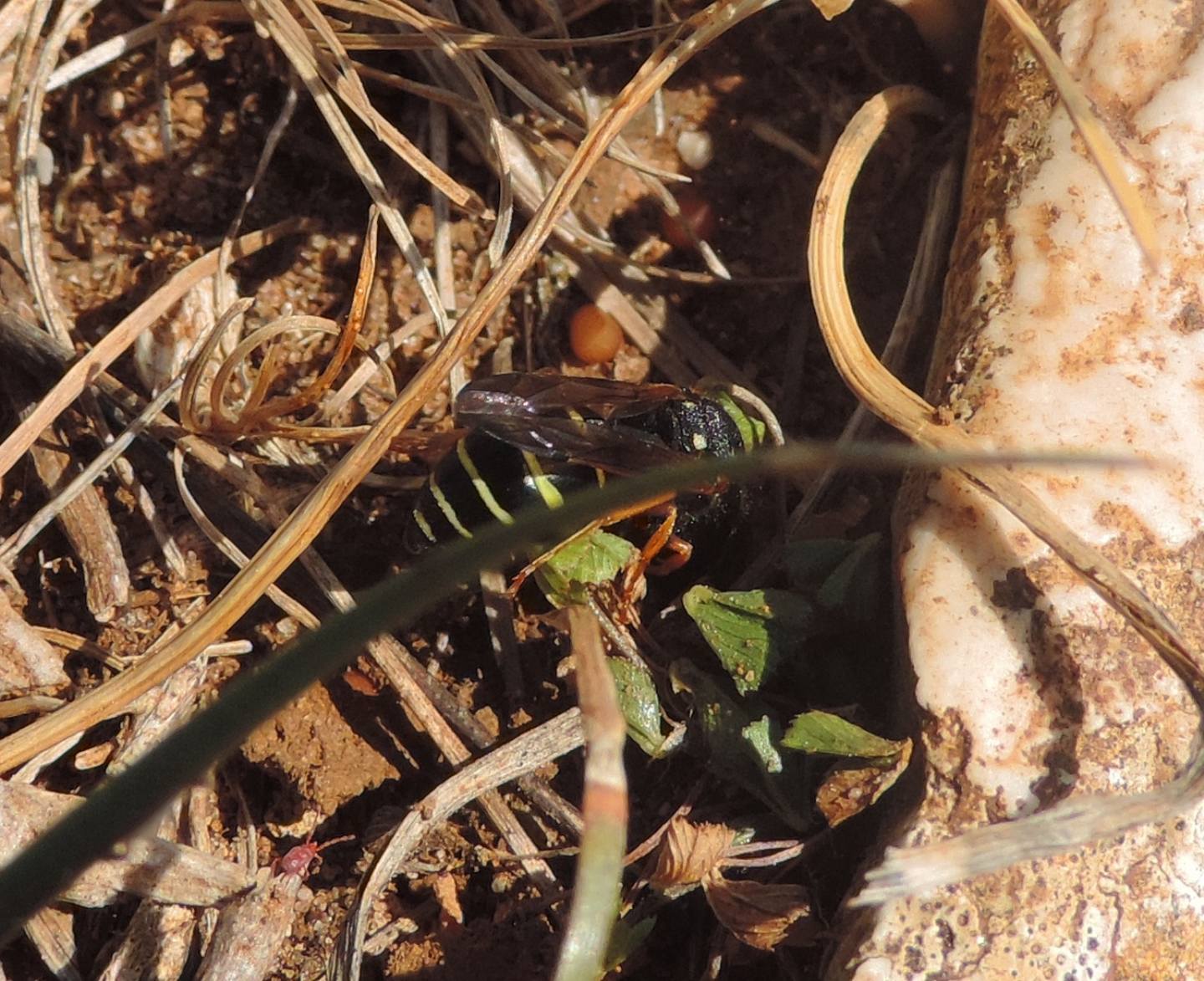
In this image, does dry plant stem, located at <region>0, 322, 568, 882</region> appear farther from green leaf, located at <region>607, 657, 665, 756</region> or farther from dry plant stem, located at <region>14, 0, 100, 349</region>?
green leaf, located at <region>607, 657, 665, 756</region>

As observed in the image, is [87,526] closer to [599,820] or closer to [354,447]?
[354,447]

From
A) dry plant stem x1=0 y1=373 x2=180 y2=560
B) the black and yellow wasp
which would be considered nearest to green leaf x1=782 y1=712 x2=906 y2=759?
the black and yellow wasp

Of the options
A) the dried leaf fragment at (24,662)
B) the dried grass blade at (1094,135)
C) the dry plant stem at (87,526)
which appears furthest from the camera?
the dry plant stem at (87,526)

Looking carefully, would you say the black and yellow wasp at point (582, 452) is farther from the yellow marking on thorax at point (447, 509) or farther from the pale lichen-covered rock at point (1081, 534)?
the pale lichen-covered rock at point (1081, 534)

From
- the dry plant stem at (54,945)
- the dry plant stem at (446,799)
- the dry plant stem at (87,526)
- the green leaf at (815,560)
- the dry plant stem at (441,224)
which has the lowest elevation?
the dry plant stem at (446,799)

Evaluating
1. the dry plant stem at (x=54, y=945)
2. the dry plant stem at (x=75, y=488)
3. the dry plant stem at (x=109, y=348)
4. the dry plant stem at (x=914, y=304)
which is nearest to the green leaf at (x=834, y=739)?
the dry plant stem at (x=914, y=304)

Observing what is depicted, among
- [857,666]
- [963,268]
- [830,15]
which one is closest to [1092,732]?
[857,666]
